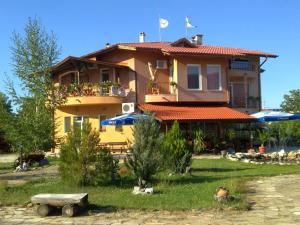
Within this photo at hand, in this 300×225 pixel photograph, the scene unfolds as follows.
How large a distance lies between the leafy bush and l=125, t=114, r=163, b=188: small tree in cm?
77

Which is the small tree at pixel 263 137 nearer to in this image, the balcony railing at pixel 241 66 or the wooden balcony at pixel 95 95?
the balcony railing at pixel 241 66

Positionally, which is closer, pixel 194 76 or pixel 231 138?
pixel 231 138

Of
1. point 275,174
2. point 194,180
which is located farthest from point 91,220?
point 275,174

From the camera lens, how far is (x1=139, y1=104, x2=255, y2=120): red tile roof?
91.8ft

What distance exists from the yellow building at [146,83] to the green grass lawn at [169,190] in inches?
491

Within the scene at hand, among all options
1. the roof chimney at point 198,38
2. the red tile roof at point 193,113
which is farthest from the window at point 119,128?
the roof chimney at point 198,38

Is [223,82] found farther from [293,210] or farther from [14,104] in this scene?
[293,210]

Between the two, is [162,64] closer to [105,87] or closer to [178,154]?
[105,87]

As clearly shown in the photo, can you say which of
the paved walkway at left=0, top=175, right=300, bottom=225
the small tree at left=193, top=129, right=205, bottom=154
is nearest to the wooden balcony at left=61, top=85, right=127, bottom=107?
the small tree at left=193, top=129, right=205, bottom=154

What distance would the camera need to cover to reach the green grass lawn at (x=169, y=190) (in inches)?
428

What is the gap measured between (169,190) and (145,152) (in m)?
1.43

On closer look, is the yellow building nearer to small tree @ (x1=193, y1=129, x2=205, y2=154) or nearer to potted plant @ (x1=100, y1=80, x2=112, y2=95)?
potted plant @ (x1=100, y1=80, x2=112, y2=95)

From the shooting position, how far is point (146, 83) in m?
31.1

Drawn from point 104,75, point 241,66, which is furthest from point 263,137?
point 104,75
